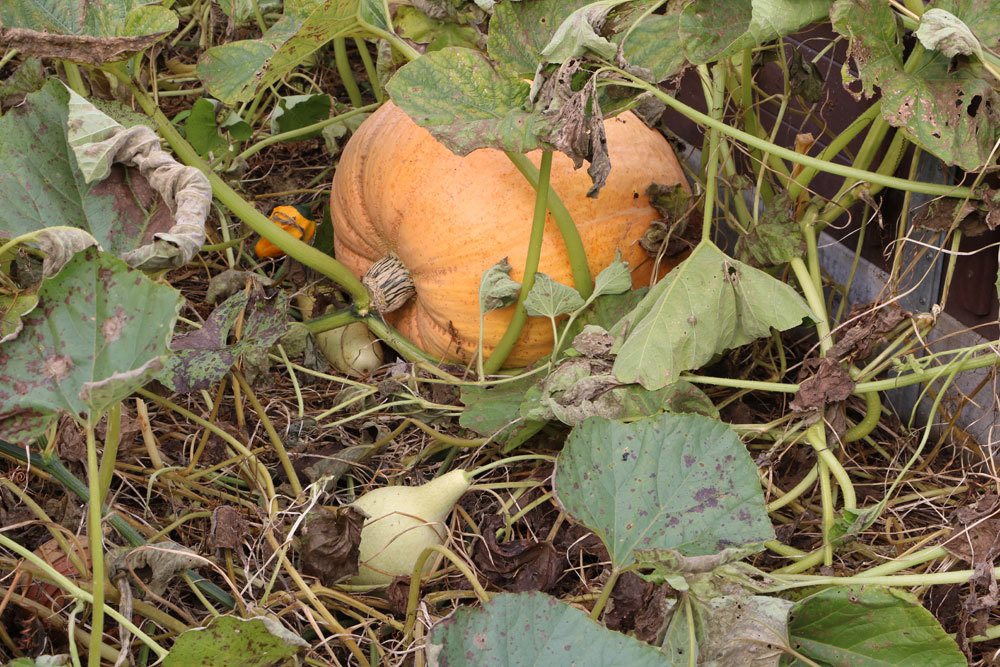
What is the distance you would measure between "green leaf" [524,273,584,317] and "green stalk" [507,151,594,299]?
2.5 inches

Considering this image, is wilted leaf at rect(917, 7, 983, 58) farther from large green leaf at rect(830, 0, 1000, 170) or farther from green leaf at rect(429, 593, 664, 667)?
green leaf at rect(429, 593, 664, 667)

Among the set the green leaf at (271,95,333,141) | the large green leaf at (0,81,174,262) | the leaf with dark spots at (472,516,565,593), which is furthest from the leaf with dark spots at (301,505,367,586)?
the green leaf at (271,95,333,141)

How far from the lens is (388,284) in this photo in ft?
5.70

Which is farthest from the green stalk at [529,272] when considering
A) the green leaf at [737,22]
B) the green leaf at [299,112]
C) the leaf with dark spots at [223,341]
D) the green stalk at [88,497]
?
the green leaf at [299,112]

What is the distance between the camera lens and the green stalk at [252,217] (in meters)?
1.54

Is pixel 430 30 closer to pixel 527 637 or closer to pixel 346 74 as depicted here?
pixel 346 74

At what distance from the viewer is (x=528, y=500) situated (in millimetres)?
1454

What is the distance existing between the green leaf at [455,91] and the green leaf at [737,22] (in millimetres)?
228

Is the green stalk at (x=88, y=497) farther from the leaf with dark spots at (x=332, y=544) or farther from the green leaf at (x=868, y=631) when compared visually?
the green leaf at (x=868, y=631)

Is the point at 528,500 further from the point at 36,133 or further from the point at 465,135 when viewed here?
the point at 36,133

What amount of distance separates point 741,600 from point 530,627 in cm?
23

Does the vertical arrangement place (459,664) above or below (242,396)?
above

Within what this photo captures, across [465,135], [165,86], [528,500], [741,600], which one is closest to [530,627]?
[741,600]

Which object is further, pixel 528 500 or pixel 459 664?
pixel 528 500
